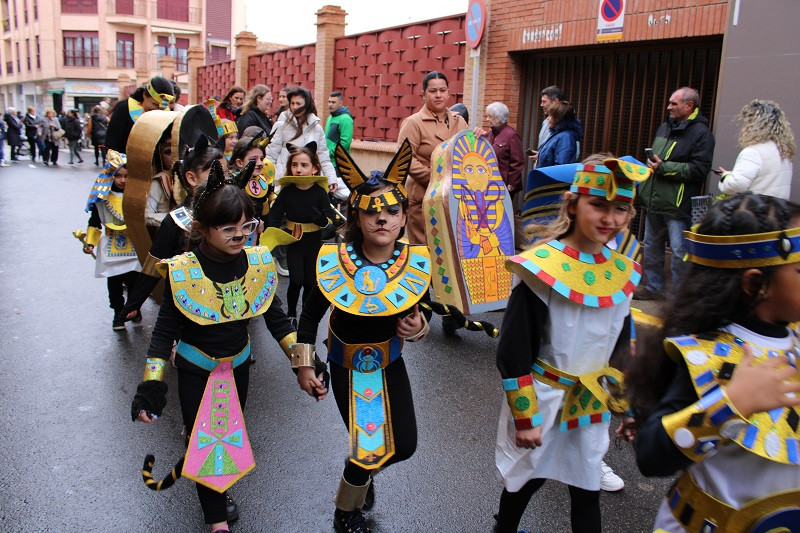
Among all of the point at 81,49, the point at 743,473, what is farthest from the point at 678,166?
the point at 81,49

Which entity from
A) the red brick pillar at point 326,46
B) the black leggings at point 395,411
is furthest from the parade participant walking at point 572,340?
the red brick pillar at point 326,46

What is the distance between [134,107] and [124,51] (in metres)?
50.2

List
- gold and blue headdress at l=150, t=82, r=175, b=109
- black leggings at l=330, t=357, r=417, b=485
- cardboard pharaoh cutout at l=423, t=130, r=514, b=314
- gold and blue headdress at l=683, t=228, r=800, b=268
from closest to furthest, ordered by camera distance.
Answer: gold and blue headdress at l=683, t=228, r=800, b=268, black leggings at l=330, t=357, r=417, b=485, cardboard pharaoh cutout at l=423, t=130, r=514, b=314, gold and blue headdress at l=150, t=82, r=175, b=109

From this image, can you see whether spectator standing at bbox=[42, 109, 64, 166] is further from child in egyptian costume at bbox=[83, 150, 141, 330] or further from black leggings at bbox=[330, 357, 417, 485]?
black leggings at bbox=[330, 357, 417, 485]

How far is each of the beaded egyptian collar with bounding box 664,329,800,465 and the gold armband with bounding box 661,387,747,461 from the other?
0.02 meters

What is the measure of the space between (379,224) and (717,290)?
1.48 metres

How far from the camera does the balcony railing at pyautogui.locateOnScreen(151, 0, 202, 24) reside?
52.5 meters

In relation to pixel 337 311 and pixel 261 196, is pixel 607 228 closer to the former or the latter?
pixel 337 311

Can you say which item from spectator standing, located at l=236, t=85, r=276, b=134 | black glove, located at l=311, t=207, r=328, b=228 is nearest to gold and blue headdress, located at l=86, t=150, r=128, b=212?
black glove, located at l=311, t=207, r=328, b=228

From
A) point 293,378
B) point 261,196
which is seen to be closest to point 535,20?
point 261,196

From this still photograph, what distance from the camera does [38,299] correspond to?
284 inches

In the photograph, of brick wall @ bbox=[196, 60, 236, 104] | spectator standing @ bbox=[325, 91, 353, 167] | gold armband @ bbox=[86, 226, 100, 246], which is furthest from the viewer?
brick wall @ bbox=[196, 60, 236, 104]

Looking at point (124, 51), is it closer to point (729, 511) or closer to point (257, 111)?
point (257, 111)

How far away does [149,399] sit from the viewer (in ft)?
9.48
